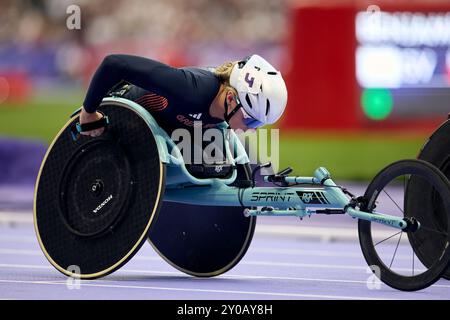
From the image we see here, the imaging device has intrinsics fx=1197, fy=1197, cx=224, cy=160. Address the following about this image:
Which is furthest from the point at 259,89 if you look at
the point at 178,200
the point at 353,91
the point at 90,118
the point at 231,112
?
the point at 353,91

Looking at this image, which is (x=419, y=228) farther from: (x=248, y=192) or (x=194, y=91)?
(x=194, y=91)

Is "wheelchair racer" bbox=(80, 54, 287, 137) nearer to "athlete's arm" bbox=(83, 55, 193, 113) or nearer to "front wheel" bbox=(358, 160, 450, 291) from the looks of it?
"athlete's arm" bbox=(83, 55, 193, 113)

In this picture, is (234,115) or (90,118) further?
(234,115)

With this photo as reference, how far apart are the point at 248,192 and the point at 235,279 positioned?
68 cm

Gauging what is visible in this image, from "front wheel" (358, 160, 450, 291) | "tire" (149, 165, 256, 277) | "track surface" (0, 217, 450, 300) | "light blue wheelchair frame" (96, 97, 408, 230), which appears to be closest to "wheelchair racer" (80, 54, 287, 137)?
"light blue wheelchair frame" (96, 97, 408, 230)

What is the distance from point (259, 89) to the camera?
695 cm

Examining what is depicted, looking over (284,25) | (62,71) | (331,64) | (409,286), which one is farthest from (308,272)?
(62,71)

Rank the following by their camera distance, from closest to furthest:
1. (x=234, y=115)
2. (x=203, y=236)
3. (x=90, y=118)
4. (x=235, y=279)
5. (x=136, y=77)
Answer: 1. (x=136, y=77)
2. (x=90, y=118)
3. (x=234, y=115)
4. (x=235, y=279)
5. (x=203, y=236)

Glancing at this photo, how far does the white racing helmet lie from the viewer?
22.9 feet

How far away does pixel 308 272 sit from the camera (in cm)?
805

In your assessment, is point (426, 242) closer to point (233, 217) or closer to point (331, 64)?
point (233, 217)

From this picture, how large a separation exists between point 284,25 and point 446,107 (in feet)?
36.5

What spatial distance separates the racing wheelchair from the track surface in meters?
0.17

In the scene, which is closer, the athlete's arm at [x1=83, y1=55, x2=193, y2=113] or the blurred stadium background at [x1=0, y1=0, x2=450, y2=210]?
the athlete's arm at [x1=83, y1=55, x2=193, y2=113]
